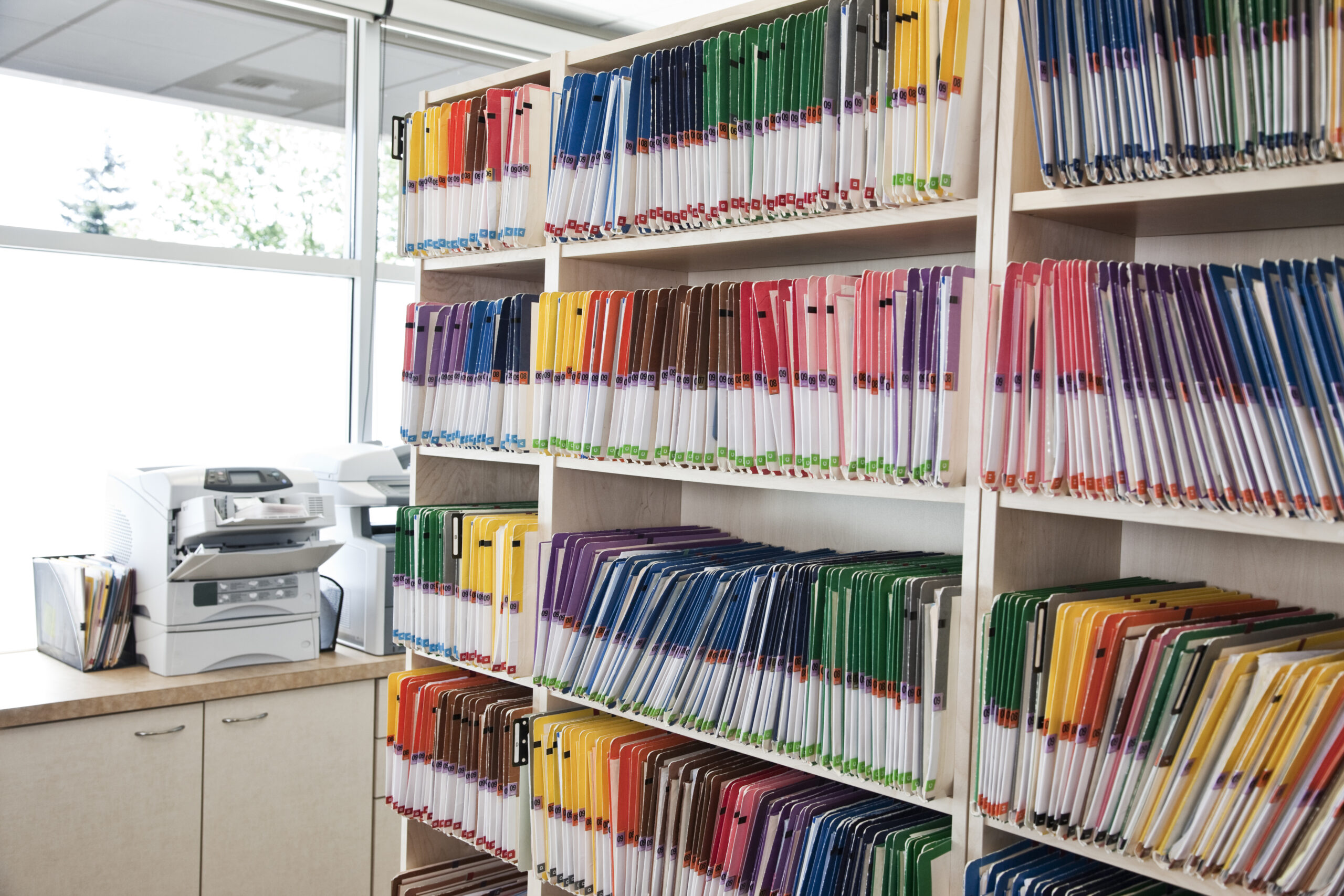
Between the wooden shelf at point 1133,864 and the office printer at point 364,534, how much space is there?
7.18ft

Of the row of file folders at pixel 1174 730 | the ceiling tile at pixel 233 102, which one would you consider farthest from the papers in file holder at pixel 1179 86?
the ceiling tile at pixel 233 102

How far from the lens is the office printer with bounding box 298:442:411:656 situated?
3.21 m

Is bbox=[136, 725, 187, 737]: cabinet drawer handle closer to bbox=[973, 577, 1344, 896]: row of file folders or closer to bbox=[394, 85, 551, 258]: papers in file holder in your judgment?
bbox=[394, 85, 551, 258]: papers in file holder

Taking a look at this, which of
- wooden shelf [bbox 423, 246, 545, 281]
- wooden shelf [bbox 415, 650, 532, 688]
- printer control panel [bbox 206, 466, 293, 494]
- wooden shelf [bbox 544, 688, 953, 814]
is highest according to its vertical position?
wooden shelf [bbox 423, 246, 545, 281]

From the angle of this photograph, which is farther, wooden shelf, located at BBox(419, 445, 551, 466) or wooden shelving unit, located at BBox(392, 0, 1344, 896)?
wooden shelf, located at BBox(419, 445, 551, 466)

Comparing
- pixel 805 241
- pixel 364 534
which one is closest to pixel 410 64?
pixel 364 534

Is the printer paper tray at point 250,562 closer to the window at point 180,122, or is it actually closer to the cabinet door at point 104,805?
the cabinet door at point 104,805

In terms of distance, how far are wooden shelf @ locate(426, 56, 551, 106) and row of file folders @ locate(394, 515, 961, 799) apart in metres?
0.93

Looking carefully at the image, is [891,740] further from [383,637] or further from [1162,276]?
[383,637]

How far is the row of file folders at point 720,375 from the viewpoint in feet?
4.90

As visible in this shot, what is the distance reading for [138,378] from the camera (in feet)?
11.7

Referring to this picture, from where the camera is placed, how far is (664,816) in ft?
6.06

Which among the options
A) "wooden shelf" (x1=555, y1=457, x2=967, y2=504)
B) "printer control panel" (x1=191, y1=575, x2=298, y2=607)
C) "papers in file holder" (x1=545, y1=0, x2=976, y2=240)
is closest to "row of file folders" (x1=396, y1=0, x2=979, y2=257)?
"papers in file holder" (x1=545, y1=0, x2=976, y2=240)

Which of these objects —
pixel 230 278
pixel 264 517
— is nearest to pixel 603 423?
pixel 264 517
